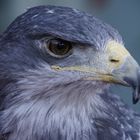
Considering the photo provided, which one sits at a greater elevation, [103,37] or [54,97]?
[103,37]

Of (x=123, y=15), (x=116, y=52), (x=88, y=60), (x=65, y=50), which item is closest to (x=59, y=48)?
(x=65, y=50)

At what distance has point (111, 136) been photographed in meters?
4.34

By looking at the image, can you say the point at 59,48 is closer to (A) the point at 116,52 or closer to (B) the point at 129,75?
(A) the point at 116,52

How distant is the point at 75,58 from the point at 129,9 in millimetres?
3129

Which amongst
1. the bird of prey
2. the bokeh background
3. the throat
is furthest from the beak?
the bokeh background

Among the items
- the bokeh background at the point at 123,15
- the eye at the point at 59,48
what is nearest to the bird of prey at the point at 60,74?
the eye at the point at 59,48

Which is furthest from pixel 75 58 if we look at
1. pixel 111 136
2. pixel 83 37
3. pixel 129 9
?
pixel 129 9

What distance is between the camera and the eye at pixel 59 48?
13.3 ft

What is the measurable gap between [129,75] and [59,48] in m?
0.38

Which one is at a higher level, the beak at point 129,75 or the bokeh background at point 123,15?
the beak at point 129,75

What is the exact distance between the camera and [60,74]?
4.09m

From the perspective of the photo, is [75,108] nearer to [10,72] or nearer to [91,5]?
[10,72]

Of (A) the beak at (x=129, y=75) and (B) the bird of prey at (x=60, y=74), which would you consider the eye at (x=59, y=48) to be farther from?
(A) the beak at (x=129, y=75)

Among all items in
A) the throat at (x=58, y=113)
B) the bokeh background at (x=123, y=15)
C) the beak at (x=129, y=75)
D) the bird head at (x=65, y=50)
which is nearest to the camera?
the beak at (x=129, y=75)
